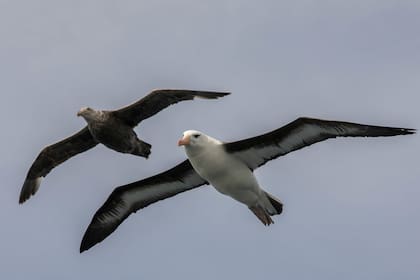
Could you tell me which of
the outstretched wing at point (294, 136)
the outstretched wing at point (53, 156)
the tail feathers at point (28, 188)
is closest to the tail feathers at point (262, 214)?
the outstretched wing at point (294, 136)

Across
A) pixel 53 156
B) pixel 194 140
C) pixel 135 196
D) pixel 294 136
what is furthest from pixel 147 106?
pixel 294 136

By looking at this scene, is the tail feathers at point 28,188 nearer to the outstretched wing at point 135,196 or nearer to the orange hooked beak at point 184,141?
the outstretched wing at point 135,196

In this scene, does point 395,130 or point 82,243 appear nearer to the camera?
point 395,130

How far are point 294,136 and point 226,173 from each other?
1.70 m

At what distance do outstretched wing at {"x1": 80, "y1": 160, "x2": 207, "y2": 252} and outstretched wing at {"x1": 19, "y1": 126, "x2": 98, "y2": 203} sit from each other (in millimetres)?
2419

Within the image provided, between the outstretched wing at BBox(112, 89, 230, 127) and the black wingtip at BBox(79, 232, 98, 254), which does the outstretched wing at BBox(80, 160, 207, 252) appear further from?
the outstretched wing at BBox(112, 89, 230, 127)

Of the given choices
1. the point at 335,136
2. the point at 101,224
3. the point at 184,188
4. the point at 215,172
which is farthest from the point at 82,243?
the point at 335,136

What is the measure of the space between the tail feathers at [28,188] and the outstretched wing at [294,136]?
761 cm

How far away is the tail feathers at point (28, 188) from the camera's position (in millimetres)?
36469

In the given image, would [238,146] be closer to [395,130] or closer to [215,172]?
[215,172]

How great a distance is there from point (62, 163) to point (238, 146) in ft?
23.5

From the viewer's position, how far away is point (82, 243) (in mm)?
34438

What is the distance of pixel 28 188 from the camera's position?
36.6 metres

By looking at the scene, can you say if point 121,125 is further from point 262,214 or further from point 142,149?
point 262,214
